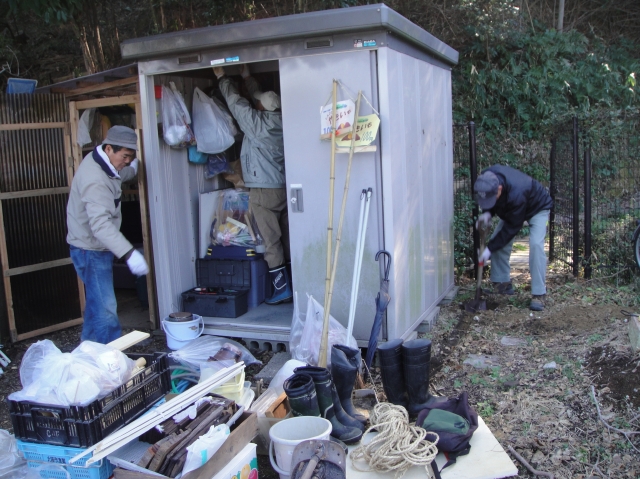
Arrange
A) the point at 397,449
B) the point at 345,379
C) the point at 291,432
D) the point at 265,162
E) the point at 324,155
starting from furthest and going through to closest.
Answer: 1. the point at 265,162
2. the point at 324,155
3. the point at 345,379
4. the point at 291,432
5. the point at 397,449

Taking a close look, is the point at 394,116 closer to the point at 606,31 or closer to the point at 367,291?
the point at 367,291

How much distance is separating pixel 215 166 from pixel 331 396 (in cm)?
309

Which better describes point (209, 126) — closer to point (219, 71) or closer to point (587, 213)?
point (219, 71)

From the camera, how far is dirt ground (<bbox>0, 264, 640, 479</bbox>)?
3.48 m

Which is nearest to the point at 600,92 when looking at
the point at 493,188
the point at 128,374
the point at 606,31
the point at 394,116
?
the point at 606,31

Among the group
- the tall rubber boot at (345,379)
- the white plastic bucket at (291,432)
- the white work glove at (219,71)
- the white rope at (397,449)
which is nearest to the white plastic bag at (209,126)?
the white work glove at (219,71)

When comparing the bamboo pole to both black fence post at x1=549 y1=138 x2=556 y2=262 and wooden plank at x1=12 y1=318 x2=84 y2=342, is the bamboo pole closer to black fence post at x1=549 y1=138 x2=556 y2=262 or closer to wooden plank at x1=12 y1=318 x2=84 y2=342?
wooden plank at x1=12 y1=318 x2=84 y2=342

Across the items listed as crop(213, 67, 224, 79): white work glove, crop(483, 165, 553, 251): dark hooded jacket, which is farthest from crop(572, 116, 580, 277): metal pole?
crop(213, 67, 224, 79): white work glove

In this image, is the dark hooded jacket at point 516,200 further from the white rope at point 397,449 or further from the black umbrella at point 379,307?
the white rope at point 397,449

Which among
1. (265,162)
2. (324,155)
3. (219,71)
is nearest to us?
(324,155)

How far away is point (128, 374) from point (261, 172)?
2.69 m

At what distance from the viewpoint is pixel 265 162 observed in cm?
550

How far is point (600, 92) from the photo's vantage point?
10.3 metres

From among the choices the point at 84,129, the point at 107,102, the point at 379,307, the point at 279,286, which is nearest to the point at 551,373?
the point at 379,307
